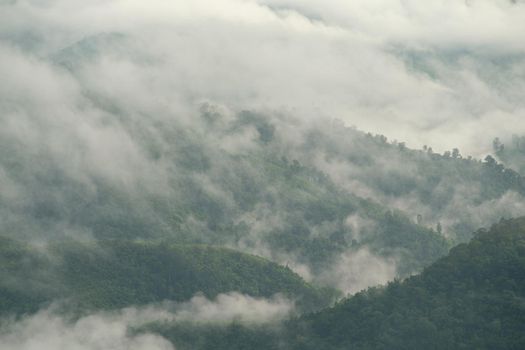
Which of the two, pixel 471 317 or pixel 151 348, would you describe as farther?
pixel 151 348

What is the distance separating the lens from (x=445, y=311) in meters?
158

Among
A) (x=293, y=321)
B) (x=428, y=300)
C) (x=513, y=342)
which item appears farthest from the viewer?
(x=293, y=321)

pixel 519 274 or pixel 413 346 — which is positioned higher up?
pixel 519 274

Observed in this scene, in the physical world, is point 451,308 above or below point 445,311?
above

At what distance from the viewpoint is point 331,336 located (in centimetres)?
17125

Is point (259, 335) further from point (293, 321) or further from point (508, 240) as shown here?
point (508, 240)

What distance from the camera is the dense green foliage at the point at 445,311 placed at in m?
150

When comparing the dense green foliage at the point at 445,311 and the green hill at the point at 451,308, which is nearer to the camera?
the green hill at the point at 451,308

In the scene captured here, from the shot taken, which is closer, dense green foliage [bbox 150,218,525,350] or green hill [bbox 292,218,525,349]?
green hill [bbox 292,218,525,349]

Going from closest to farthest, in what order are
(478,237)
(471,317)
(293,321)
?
(471,317), (478,237), (293,321)

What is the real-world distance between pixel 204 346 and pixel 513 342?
3081 inches

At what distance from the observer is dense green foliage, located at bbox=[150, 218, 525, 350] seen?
150 meters

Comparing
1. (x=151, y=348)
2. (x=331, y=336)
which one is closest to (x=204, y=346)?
(x=151, y=348)

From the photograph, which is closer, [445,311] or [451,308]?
[445,311]
